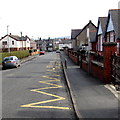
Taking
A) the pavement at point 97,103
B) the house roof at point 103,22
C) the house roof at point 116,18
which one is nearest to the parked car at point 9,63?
the house roof at point 116,18

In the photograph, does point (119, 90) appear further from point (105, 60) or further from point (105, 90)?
point (105, 60)

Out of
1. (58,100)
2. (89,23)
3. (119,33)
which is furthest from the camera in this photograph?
(89,23)

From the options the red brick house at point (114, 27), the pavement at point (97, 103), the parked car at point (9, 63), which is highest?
the red brick house at point (114, 27)

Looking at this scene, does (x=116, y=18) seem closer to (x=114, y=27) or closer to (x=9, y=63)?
(x=114, y=27)

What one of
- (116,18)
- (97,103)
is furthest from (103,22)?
(97,103)

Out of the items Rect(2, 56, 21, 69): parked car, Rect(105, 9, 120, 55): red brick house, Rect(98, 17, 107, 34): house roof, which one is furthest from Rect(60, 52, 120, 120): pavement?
Rect(98, 17, 107, 34): house roof

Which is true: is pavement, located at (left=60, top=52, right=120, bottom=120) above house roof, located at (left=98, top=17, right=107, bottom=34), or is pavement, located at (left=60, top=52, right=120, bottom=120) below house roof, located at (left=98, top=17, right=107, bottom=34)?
below

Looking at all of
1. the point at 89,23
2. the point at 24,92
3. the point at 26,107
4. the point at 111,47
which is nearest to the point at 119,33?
A: the point at 111,47

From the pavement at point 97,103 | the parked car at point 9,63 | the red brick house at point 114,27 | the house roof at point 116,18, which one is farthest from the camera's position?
the parked car at point 9,63

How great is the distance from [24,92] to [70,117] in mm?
3686

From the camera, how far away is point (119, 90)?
7543 millimetres

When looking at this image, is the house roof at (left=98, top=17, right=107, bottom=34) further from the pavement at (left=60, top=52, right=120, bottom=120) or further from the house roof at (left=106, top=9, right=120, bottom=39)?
the pavement at (left=60, top=52, right=120, bottom=120)

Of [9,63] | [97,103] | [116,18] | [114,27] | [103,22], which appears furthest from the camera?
[103,22]

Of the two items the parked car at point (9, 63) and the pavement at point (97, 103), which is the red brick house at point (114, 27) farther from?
the parked car at point (9, 63)
